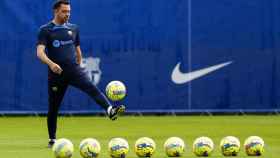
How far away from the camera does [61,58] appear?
1364 cm

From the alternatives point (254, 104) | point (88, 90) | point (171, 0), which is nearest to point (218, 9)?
point (171, 0)

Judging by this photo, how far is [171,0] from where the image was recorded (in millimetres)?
22000

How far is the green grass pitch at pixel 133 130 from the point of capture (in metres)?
13.1

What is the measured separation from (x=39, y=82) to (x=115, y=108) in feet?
28.3

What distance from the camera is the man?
13.5 m

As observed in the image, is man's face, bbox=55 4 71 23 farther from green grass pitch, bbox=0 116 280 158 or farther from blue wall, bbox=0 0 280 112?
blue wall, bbox=0 0 280 112

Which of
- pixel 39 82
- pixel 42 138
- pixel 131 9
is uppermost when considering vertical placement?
pixel 131 9

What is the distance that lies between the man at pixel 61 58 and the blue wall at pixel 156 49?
794 centimetres

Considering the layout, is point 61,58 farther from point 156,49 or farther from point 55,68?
point 156,49

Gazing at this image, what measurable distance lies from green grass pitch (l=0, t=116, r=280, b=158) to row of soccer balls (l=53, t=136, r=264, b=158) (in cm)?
20

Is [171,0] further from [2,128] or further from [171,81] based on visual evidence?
[2,128]

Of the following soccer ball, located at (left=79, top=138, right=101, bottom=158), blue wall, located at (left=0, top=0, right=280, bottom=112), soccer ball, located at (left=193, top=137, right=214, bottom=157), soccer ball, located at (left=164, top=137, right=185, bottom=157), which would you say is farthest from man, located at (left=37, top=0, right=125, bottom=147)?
blue wall, located at (left=0, top=0, right=280, bottom=112)

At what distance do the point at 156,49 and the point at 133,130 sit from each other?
15.1ft

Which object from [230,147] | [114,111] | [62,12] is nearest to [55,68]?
[62,12]
